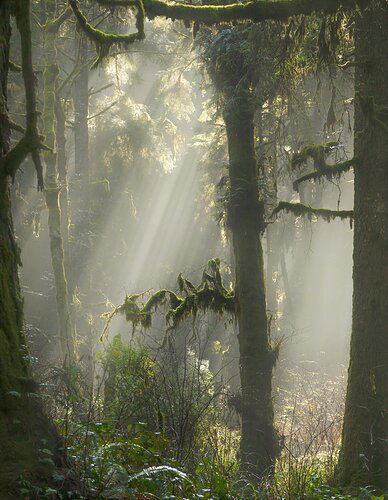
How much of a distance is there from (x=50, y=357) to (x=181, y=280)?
9060mm

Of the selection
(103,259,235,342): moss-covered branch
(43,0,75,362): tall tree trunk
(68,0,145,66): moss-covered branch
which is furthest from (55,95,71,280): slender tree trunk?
(68,0,145,66): moss-covered branch

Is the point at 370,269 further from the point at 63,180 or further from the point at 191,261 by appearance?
the point at 191,261

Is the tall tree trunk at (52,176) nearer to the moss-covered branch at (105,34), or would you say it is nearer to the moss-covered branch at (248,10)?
the moss-covered branch at (105,34)

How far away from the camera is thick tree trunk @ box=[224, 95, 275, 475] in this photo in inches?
396

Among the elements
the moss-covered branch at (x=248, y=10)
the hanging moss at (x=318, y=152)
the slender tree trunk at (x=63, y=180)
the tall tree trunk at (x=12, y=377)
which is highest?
the slender tree trunk at (x=63, y=180)

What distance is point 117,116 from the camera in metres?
21.1

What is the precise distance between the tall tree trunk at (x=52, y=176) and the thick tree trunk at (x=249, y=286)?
4734mm

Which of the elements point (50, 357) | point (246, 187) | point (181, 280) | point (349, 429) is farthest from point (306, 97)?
point (50, 357)

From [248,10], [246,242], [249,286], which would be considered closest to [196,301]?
[249,286]

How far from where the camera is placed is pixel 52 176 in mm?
13703

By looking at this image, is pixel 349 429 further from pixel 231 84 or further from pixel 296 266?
pixel 296 266

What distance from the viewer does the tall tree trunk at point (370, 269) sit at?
24.3 feet

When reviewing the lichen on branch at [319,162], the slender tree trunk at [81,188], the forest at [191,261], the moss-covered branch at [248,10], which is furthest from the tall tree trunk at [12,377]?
the slender tree trunk at [81,188]

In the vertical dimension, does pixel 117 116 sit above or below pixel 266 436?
above
